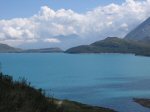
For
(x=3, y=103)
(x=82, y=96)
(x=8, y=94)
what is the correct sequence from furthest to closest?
(x=82, y=96), (x=8, y=94), (x=3, y=103)

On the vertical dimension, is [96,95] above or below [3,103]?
below

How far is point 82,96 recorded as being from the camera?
133500 mm

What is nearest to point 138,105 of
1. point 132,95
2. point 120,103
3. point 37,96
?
point 120,103

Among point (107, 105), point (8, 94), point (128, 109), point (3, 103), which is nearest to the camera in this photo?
point (3, 103)

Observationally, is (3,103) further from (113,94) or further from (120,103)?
(113,94)

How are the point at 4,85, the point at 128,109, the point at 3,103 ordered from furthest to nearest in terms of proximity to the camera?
1. the point at 128,109
2. the point at 4,85
3. the point at 3,103

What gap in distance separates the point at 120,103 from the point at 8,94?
98.4m

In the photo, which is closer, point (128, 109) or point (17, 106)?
point (17, 106)

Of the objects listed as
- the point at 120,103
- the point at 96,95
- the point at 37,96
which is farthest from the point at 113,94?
the point at 37,96

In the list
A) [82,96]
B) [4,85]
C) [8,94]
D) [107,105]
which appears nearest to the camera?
[8,94]

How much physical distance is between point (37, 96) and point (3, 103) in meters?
3.53

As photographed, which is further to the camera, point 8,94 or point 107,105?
point 107,105

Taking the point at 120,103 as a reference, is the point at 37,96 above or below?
above

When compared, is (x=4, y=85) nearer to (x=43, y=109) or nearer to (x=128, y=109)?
(x=43, y=109)
